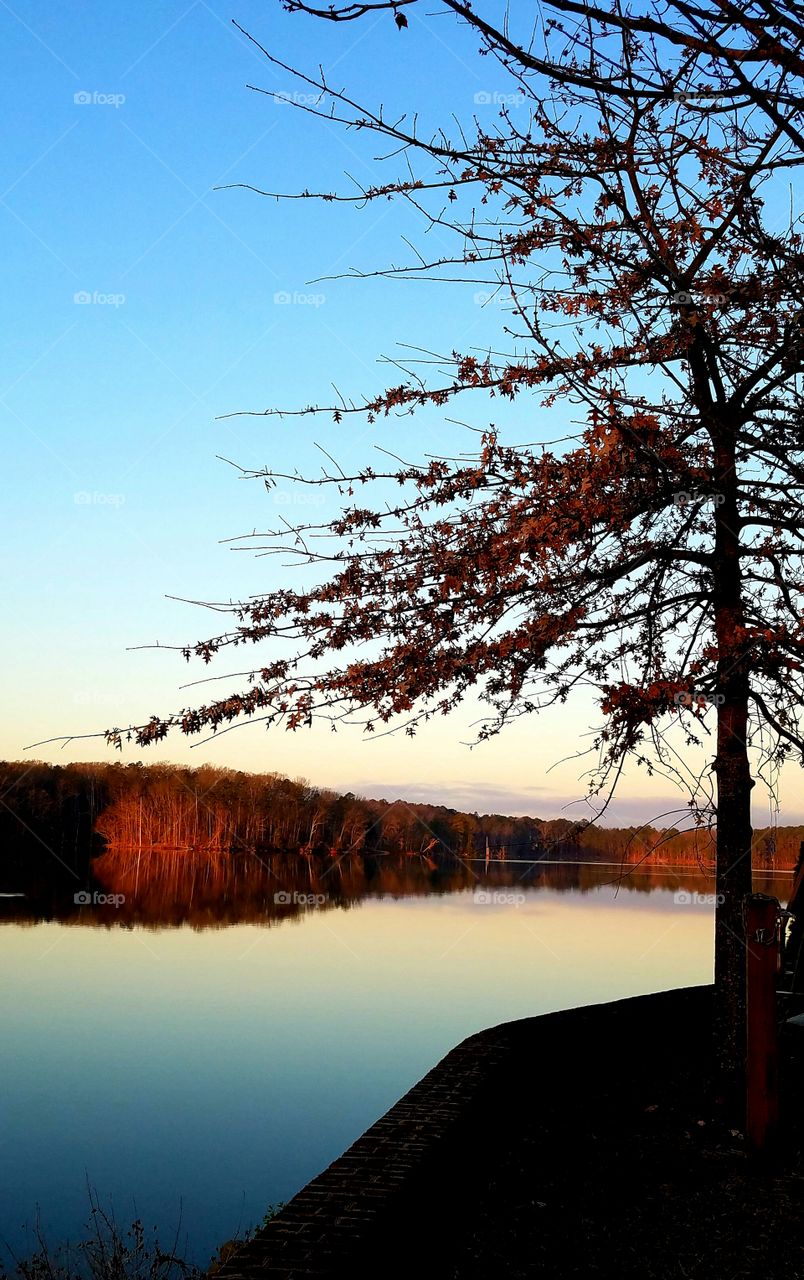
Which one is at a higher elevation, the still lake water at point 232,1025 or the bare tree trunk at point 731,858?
the bare tree trunk at point 731,858

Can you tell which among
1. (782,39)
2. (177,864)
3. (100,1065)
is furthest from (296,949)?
(177,864)

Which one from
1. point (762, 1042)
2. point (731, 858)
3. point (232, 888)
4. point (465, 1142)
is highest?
point (731, 858)

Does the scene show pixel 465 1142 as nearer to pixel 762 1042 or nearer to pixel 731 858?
pixel 762 1042

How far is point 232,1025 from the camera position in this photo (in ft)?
87.5

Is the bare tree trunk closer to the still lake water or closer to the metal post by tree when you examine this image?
the metal post by tree

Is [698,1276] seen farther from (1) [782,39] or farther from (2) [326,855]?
(2) [326,855]

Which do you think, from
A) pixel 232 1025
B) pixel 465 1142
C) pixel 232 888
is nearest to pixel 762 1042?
pixel 465 1142

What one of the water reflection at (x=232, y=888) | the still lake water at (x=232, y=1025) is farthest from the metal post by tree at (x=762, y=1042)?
the still lake water at (x=232, y=1025)

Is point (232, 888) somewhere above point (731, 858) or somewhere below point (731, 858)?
below

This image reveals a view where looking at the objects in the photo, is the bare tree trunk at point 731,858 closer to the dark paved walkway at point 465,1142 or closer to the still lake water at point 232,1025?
the dark paved walkway at point 465,1142

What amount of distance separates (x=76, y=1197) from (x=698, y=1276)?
1204 centimetres

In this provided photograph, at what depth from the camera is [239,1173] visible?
631 inches

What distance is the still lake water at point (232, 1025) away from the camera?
1575 centimetres

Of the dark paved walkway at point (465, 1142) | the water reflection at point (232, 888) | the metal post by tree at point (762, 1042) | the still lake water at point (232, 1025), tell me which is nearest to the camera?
the dark paved walkway at point (465, 1142)
